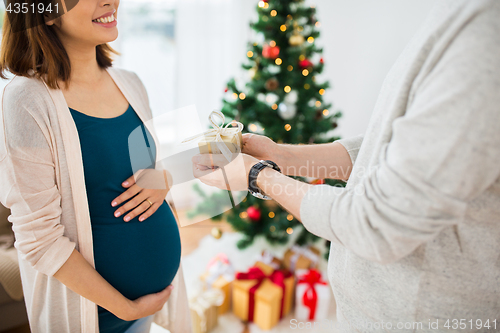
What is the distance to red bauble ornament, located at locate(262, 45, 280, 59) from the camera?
178 centimetres

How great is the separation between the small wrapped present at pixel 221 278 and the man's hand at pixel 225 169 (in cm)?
116

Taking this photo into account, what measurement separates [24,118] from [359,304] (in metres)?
0.88

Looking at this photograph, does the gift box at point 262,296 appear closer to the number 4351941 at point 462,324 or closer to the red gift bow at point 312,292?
the red gift bow at point 312,292

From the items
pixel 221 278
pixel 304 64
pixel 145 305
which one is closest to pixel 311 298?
pixel 221 278

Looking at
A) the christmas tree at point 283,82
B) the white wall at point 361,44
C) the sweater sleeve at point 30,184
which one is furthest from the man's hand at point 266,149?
the white wall at point 361,44

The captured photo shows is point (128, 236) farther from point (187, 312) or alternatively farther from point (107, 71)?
point (107, 71)

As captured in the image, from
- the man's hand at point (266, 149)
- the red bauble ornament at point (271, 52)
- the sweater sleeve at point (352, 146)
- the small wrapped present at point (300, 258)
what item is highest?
the red bauble ornament at point (271, 52)

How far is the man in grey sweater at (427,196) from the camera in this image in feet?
1.39

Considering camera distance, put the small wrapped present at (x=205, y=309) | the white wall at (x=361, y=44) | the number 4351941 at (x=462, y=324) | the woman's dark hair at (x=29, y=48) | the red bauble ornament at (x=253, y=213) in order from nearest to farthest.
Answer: the number 4351941 at (x=462, y=324) < the woman's dark hair at (x=29, y=48) < the small wrapped present at (x=205, y=309) < the red bauble ornament at (x=253, y=213) < the white wall at (x=361, y=44)

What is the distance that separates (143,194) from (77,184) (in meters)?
0.19

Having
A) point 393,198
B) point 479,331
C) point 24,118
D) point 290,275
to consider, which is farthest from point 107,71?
point 290,275

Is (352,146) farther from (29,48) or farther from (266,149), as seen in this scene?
(29,48)

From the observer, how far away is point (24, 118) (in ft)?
2.23

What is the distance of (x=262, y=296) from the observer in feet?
5.37
